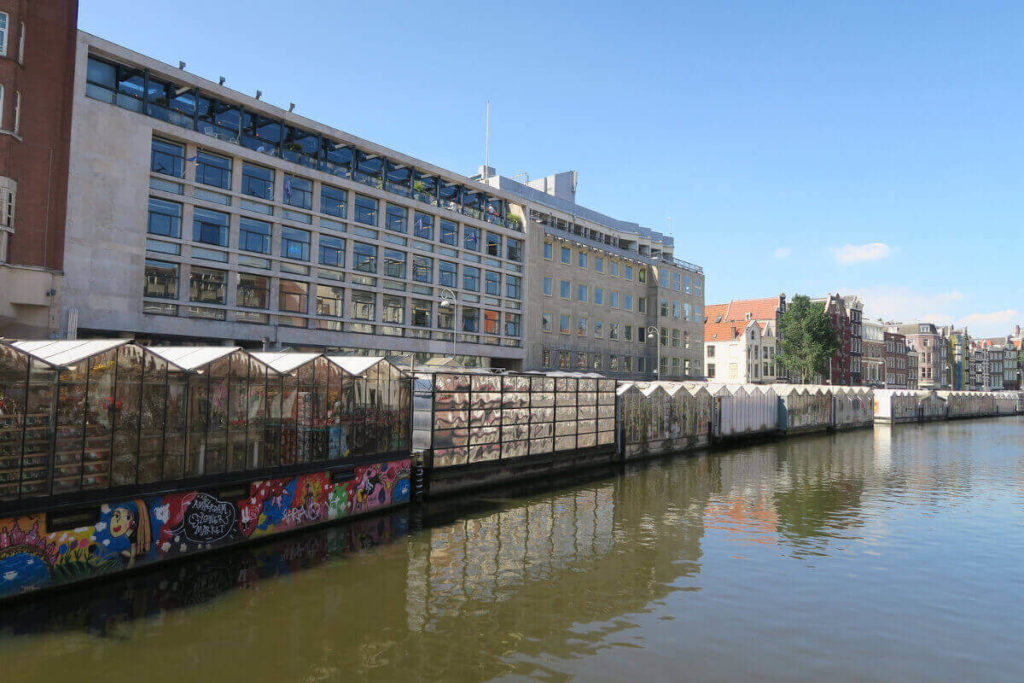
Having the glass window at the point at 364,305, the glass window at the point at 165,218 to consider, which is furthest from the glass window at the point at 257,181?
the glass window at the point at 364,305

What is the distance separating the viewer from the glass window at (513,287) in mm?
62044

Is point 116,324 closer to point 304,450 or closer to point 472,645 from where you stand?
point 304,450

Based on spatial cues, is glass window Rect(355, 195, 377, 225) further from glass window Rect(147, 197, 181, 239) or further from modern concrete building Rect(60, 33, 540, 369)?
glass window Rect(147, 197, 181, 239)

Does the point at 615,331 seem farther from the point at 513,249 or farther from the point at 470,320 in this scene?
the point at 470,320

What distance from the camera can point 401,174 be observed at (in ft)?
175

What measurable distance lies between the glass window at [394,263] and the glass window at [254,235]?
996 centimetres

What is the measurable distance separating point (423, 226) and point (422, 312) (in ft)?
24.1

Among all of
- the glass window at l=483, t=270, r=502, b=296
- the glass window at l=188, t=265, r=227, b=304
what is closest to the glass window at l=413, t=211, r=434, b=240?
the glass window at l=483, t=270, r=502, b=296

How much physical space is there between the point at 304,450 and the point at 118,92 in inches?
1134

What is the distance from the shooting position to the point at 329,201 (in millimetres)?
47312

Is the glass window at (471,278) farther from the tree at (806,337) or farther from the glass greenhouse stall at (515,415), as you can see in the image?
the tree at (806,337)

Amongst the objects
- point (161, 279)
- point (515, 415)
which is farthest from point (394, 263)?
point (515, 415)

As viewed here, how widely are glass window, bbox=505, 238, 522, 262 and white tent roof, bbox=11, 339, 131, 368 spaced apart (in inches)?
1882

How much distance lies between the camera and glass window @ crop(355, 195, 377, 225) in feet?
161
